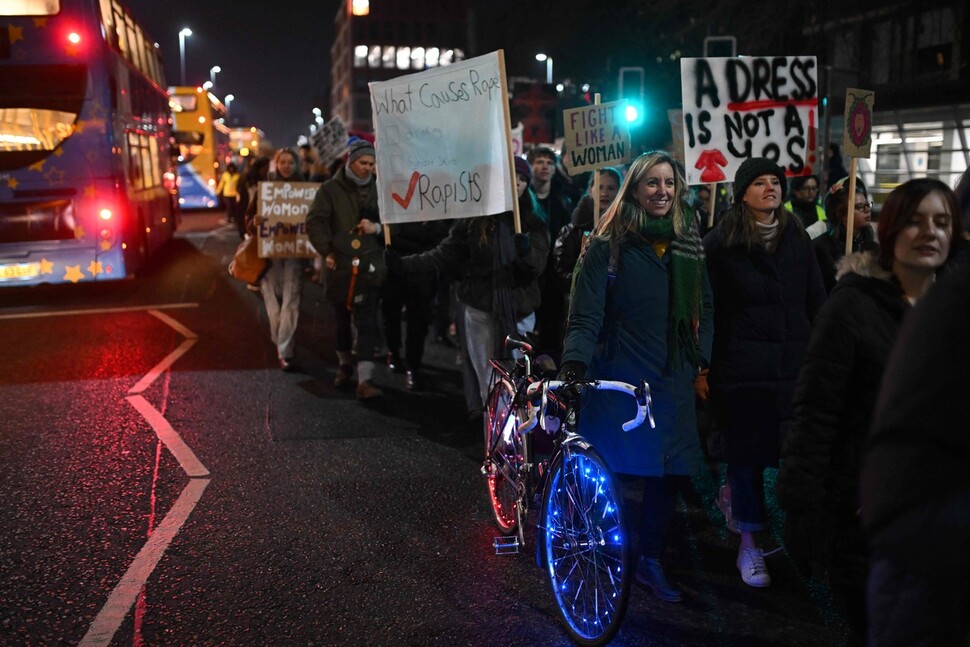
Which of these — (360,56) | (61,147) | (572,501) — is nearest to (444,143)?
(572,501)

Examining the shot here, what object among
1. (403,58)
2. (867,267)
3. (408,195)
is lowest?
(867,267)

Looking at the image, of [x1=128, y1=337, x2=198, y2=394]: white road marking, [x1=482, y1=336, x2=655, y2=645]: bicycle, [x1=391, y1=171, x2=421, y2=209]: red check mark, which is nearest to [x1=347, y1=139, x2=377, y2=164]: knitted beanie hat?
[x1=391, y1=171, x2=421, y2=209]: red check mark

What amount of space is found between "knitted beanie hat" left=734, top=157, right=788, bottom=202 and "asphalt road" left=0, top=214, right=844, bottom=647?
1782mm

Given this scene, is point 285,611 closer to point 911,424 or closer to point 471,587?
point 471,587

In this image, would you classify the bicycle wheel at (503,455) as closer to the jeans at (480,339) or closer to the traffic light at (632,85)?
the jeans at (480,339)

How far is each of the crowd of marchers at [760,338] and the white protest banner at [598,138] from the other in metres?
0.31

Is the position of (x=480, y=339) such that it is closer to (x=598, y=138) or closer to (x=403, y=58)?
(x=598, y=138)

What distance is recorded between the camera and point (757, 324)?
438cm

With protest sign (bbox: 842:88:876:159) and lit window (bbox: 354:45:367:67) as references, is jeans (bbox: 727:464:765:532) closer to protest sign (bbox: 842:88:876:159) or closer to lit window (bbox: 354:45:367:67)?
protest sign (bbox: 842:88:876:159)

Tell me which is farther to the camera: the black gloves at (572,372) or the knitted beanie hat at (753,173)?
the knitted beanie hat at (753,173)

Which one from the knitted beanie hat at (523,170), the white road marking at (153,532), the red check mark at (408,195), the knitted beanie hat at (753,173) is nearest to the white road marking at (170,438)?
the white road marking at (153,532)

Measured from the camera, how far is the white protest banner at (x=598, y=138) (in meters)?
8.12

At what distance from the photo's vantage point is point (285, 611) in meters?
3.99

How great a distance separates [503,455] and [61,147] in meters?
10.4
